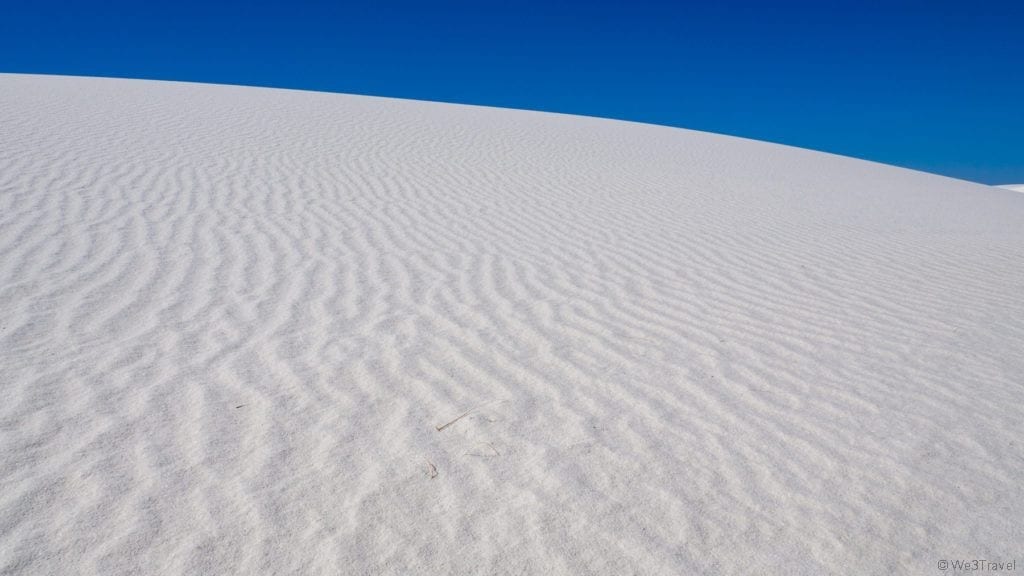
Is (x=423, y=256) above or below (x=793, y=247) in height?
below

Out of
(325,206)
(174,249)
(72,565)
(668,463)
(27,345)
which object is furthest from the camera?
(325,206)

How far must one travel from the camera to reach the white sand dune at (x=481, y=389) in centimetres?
215

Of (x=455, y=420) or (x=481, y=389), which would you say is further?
(x=481, y=389)

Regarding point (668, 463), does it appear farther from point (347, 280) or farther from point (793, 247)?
point (793, 247)

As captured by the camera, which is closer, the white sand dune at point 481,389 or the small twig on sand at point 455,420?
the white sand dune at point 481,389

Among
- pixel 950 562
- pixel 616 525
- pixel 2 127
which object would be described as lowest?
pixel 2 127

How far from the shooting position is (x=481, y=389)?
3146 millimetres

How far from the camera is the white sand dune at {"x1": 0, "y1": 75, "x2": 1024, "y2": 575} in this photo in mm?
2150

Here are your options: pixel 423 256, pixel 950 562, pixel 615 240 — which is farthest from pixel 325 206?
pixel 950 562

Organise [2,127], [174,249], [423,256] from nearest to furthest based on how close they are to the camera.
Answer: [174,249], [423,256], [2,127]

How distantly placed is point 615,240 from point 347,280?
9.61ft

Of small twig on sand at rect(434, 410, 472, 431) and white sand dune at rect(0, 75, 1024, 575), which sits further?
small twig on sand at rect(434, 410, 472, 431)

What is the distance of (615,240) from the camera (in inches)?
259

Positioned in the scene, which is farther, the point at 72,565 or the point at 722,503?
the point at 722,503
